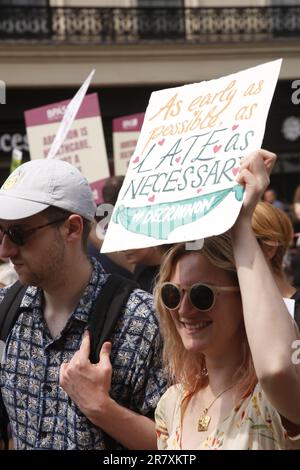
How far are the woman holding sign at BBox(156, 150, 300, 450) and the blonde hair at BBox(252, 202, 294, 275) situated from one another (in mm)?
1064

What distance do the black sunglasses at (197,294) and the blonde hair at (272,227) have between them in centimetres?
117

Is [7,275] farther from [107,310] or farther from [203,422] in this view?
[203,422]

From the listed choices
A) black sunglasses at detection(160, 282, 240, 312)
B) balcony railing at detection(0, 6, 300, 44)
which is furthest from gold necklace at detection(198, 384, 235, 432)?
balcony railing at detection(0, 6, 300, 44)

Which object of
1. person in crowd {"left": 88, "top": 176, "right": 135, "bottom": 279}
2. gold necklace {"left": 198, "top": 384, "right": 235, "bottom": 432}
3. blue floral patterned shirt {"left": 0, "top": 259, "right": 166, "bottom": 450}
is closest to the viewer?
gold necklace {"left": 198, "top": 384, "right": 235, "bottom": 432}

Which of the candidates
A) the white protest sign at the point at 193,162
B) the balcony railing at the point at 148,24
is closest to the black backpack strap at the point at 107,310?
the white protest sign at the point at 193,162

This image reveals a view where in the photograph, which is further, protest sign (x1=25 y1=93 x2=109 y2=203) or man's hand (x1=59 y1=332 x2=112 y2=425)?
protest sign (x1=25 y1=93 x2=109 y2=203)

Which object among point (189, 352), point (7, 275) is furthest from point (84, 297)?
point (7, 275)

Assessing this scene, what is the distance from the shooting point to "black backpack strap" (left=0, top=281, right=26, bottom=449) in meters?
2.79

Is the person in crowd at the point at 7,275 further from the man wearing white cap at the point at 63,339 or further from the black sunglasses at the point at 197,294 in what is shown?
the black sunglasses at the point at 197,294

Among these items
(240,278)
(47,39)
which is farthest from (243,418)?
(47,39)

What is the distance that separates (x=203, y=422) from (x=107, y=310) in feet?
1.94

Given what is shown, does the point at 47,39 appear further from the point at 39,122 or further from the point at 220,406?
the point at 220,406

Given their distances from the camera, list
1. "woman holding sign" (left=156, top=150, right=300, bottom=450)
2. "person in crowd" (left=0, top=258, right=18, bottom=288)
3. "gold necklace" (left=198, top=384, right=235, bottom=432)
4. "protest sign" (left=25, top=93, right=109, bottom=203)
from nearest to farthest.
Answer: "woman holding sign" (left=156, top=150, right=300, bottom=450), "gold necklace" (left=198, top=384, right=235, bottom=432), "person in crowd" (left=0, top=258, right=18, bottom=288), "protest sign" (left=25, top=93, right=109, bottom=203)

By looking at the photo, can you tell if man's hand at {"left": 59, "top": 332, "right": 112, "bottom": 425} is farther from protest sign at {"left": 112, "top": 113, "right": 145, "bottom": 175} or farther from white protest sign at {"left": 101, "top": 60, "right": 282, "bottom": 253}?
protest sign at {"left": 112, "top": 113, "right": 145, "bottom": 175}
